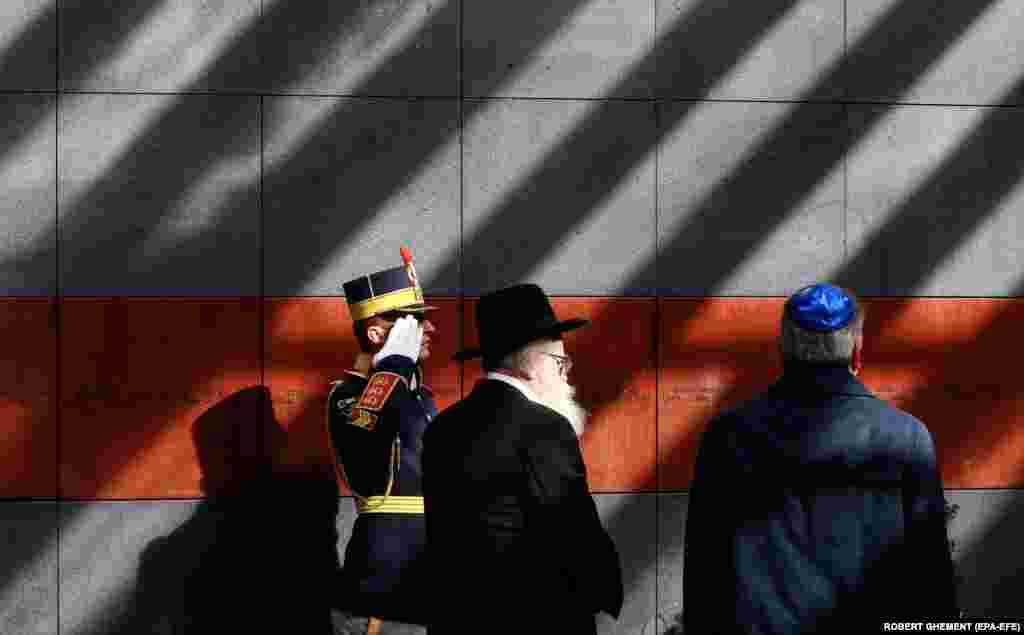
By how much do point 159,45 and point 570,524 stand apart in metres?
4.45

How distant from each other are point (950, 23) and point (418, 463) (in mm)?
4445

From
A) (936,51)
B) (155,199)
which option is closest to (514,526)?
(155,199)

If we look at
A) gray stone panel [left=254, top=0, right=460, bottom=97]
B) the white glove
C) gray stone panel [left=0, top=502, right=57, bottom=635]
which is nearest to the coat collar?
the white glove

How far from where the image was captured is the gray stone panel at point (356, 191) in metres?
6.41

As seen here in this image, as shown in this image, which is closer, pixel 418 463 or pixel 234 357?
pixel 418 463

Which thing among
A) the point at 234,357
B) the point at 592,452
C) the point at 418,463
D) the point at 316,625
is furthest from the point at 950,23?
the point at 316,625

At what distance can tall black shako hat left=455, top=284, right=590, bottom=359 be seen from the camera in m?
3.60

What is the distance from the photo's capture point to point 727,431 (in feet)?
11.0

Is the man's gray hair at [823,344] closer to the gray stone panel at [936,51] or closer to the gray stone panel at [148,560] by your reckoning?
the gray stone panel at [148,560]

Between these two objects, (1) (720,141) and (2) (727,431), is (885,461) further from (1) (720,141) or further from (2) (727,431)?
(1) (720,141)

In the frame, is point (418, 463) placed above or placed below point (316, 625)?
above

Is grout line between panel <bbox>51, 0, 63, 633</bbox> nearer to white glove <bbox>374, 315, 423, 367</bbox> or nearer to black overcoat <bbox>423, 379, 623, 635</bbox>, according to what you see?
white glove <bbox>374, 315, 423, 367</bbox>

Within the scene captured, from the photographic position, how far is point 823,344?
10.9 ft

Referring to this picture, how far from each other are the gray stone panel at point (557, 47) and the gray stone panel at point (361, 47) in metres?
0.16
